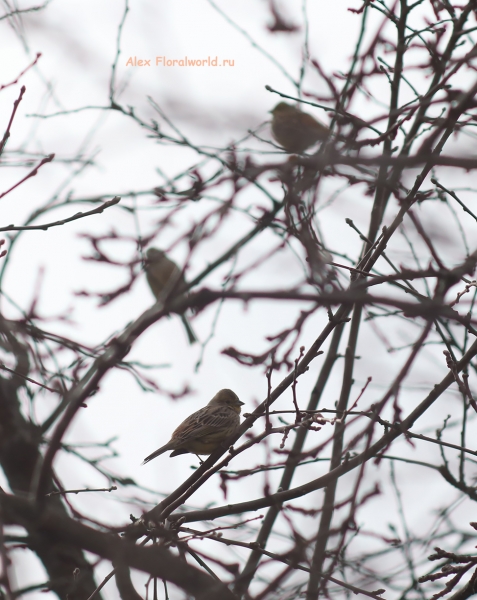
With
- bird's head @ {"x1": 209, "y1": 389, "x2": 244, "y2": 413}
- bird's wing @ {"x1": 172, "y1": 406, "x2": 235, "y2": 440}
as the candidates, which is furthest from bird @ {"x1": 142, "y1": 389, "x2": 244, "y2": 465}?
bird's head @ {"x1": 209, "y1": 389, "x2": 244, "y2": 413}

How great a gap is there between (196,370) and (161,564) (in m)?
2.97

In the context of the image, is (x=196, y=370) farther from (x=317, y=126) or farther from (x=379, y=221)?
(x=317, y=126)

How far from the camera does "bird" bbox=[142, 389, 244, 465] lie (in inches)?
234

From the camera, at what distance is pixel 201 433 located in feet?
19.6

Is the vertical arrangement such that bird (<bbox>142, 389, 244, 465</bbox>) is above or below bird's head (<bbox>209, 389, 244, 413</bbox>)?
below

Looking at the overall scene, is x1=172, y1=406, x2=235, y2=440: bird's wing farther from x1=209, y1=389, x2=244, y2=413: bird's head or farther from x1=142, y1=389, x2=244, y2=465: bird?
x1=209, y1=389, x2=244, y2=413: bird's head

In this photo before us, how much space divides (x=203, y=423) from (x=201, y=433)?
129mm

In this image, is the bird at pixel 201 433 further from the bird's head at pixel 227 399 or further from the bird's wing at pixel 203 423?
the bird's head at pixel 227 399

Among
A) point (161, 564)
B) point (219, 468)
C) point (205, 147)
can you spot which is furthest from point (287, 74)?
point (161, 564)

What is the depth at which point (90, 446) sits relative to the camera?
21.1 feet

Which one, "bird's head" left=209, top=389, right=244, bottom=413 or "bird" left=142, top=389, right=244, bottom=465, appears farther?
"bird's head" left=209, top=389, right=244, bottom=413

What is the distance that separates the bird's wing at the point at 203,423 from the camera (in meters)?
5.97

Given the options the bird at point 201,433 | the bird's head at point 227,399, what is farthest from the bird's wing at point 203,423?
the bird's head at point 227,399

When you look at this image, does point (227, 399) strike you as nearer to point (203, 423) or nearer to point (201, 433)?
point (203, 423)
